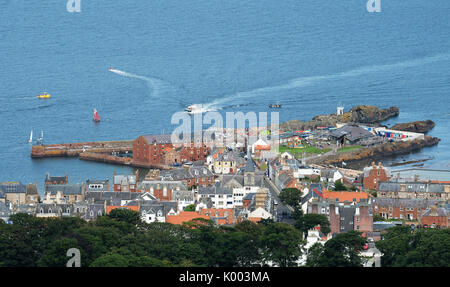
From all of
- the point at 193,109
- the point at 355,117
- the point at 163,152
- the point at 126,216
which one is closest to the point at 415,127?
the point at 355,117

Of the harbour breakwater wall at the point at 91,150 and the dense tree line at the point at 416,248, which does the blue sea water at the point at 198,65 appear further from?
the dense tree line at the point at 416,248

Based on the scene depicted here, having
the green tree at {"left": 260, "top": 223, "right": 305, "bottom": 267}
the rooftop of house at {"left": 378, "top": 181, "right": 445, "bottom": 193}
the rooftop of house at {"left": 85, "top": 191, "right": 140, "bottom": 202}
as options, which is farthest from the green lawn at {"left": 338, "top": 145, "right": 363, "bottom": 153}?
the green tree at {"left": 260, "top": 223, "right": 305, "bottom": 267}

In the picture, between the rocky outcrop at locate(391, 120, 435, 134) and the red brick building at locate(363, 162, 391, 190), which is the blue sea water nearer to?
the rocky outcrop at locate(391, 120, 435, 134)

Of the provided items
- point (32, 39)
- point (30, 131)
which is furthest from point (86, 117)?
point (32, 39)

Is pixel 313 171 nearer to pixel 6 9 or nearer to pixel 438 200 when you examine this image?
pixel 438 200

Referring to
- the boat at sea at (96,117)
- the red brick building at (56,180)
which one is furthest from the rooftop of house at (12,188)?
the boat at sea at (96,117)

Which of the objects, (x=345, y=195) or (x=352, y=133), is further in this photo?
(x=352, y=133)

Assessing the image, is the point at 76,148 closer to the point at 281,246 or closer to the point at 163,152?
the point at 163,152
